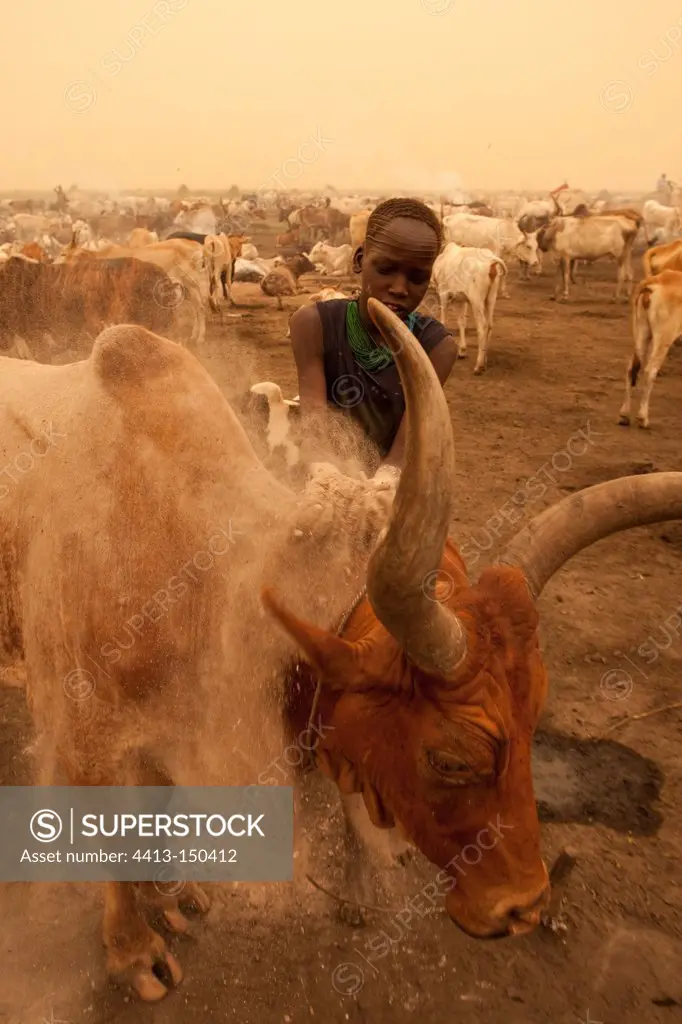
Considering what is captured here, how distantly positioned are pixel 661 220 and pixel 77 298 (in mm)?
31562

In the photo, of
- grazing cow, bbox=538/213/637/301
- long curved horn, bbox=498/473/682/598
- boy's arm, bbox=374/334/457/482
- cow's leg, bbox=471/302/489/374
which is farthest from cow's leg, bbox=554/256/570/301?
long curved horn, bbox=498/473/682/598

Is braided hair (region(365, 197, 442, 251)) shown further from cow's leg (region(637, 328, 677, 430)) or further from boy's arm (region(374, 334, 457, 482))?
cow's leg (region(637, 328, 677, 430))

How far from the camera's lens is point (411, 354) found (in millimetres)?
1288

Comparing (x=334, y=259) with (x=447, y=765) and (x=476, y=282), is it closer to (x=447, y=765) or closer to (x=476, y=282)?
(x=476, y=282)

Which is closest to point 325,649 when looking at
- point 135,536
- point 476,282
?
point 135,536

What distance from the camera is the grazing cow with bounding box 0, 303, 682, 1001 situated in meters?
1.69

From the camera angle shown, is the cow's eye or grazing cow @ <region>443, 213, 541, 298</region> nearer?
the cow's eye

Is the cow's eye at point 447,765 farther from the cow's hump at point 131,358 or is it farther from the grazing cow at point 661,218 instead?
the grazing cow at point 661,218

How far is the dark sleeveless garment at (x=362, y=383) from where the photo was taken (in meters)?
2.83

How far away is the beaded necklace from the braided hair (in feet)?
1.04

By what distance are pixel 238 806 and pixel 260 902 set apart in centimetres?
100

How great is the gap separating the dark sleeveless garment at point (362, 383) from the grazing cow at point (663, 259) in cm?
1147

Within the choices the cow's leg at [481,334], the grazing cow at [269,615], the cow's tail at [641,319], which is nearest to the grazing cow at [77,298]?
the cow's leg at [481,334]

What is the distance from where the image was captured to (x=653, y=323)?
9.64 meters
